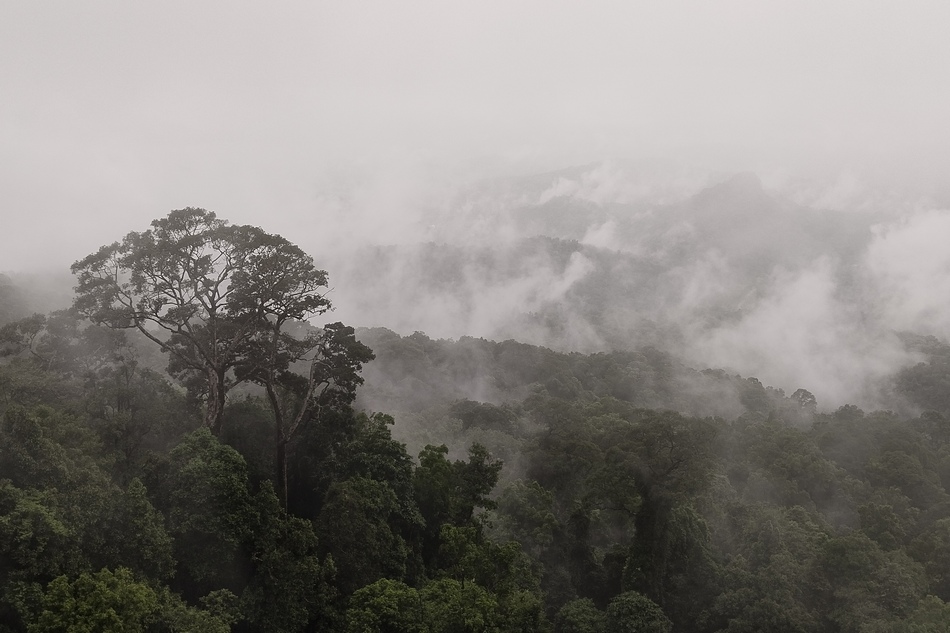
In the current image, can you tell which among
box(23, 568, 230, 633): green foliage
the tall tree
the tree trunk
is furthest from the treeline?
the tall tree

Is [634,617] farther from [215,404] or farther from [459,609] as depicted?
[215,404]

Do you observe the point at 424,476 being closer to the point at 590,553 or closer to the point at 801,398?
the point at 590,553

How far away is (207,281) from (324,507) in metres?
9.58

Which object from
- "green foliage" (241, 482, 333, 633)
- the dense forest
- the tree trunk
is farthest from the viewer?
the tree trunk

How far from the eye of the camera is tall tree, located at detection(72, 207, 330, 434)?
23016 millimetres

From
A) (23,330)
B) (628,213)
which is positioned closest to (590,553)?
(23,330)

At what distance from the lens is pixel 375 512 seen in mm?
21844

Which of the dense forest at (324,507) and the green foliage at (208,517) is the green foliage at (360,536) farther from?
the green foliage at (208,517)

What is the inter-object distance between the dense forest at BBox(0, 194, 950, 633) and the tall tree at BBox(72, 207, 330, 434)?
0.08 metres

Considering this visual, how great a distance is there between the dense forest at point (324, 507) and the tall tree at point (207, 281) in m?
0.08

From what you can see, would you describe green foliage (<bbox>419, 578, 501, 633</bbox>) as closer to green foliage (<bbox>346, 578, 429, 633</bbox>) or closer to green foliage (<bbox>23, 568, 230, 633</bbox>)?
green foliage (<bbox>346, 578, 429, 633</bbox>)

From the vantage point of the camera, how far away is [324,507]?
22031mm

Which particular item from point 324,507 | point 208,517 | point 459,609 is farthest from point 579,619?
point 208,517

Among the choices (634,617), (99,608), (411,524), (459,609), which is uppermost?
(411,524)
